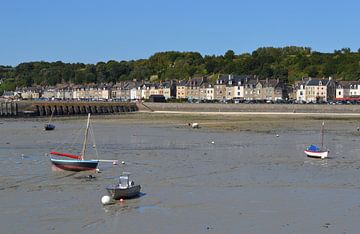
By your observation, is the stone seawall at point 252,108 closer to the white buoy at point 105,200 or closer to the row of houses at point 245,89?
the row of houses at point 245,89

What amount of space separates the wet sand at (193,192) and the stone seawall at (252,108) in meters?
51.8

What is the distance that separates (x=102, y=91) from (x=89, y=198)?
146887 mm

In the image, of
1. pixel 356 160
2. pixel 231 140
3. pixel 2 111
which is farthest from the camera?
pixel 2 111

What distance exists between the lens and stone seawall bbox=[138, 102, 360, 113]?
8819cm

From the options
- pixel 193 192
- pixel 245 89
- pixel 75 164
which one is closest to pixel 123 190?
pixel 193 192

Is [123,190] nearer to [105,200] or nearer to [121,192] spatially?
[121,192]

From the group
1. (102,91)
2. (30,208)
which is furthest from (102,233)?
(102,91)

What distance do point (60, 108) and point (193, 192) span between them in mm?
84529

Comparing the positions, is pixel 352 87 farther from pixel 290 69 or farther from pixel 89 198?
pixel 89 198

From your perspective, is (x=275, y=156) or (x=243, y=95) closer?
(x=275, y=156)

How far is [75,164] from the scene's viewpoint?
26.7 metres

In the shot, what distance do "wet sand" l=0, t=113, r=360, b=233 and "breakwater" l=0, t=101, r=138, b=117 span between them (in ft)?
208

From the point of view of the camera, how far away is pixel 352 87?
124812 mm

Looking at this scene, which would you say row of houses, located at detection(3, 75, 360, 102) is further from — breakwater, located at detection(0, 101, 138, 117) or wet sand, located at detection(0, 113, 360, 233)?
wet sand, located at detection(0, 113, 360, 233)
